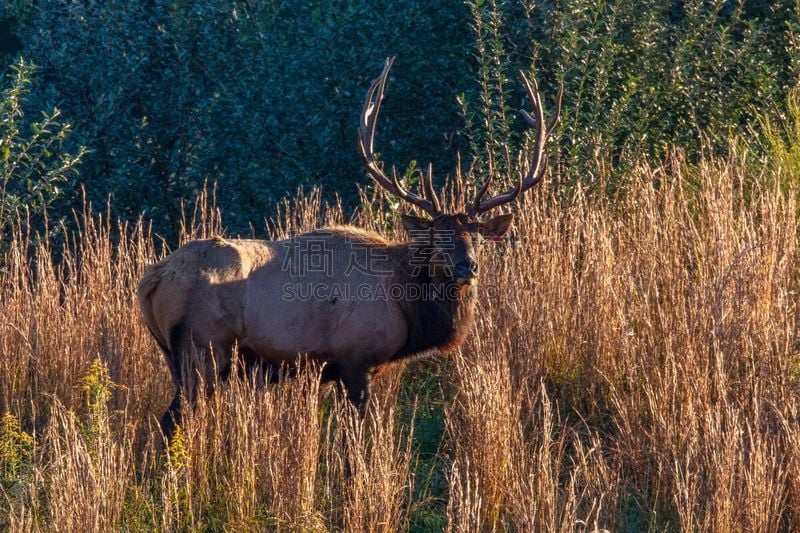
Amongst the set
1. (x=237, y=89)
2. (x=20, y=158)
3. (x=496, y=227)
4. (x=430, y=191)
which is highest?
(x=237, y=89)

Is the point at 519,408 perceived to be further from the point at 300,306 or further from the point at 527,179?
the point at 527,179

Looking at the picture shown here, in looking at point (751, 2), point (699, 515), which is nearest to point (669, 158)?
point (751, 2)

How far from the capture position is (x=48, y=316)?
822cm

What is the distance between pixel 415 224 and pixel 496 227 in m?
0.57

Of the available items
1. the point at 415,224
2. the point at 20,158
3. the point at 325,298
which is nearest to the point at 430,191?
the point at 415,224

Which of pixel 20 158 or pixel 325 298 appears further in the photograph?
pixel 20 158

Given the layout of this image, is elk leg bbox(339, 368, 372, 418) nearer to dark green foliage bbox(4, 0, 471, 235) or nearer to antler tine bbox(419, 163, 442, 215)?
antler tine bbox(419, 163, 442, 215)

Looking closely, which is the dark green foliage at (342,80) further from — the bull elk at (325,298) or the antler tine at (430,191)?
the bull elk at (325,298)

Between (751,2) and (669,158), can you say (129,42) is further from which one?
(751,2)

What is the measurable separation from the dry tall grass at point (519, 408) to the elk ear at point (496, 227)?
75 cm

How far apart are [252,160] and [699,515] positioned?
7946mm

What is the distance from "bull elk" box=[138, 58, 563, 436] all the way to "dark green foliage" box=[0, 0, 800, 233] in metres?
3.45

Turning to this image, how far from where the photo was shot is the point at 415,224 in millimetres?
7512

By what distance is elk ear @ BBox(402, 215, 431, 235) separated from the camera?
7441mm
